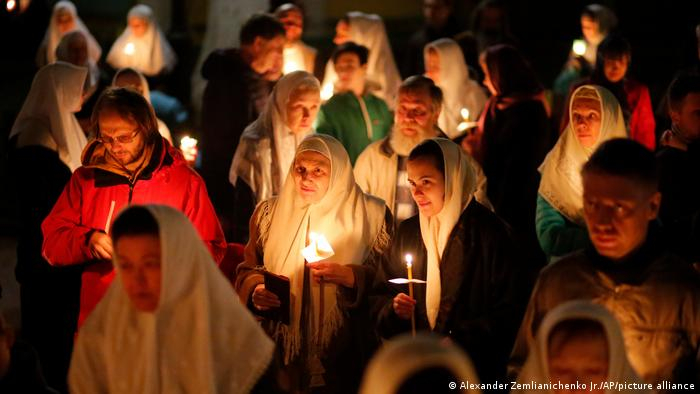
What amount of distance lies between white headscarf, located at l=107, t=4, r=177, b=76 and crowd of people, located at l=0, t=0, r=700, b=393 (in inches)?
141

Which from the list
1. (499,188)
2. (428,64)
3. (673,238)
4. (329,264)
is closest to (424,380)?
(329,264)

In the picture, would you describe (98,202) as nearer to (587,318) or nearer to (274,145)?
(274,145)

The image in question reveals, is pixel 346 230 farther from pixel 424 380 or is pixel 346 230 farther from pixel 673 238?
pixel 424 380

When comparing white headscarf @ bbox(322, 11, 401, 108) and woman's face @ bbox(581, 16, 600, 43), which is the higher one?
woman's face @ bbox(581, 16, 600, 43)

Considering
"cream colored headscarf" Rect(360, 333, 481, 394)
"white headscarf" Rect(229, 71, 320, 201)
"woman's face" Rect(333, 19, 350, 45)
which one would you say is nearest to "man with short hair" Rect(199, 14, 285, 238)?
"white headscarf" Rect(229, 71, 320, 201)

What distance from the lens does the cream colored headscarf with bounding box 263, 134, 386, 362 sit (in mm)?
5836

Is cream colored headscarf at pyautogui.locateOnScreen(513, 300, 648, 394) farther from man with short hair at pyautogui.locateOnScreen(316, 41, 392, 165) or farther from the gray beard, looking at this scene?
man with short hair at pyautogui.locateOnScreen(316, 41, 392, 165)

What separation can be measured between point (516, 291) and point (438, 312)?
15.4 inches

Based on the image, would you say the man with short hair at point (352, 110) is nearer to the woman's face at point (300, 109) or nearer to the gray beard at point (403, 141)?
the woman's face at point (300, 109)

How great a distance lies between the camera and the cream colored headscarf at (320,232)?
5836 millimetres

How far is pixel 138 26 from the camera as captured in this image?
14.1 meters

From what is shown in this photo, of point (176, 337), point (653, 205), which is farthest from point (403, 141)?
point (176, 337)

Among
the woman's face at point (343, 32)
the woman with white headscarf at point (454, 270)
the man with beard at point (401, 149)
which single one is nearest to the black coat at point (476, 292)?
the woman with white headscarf at point (454, 270)

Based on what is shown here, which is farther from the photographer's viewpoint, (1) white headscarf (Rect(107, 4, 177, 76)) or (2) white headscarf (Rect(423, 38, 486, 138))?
(1) white headscarf (Rect(107, 4, 177, 76))
